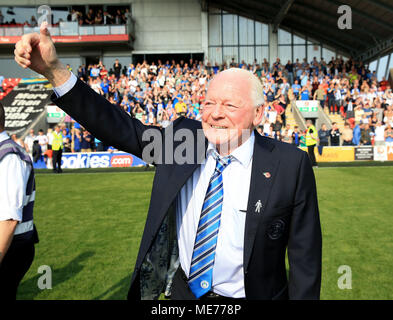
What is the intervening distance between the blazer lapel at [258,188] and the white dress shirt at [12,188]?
1609 millimetres

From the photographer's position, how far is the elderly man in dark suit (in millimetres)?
2066

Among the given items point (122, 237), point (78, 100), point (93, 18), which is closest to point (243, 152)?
point (78, 100)

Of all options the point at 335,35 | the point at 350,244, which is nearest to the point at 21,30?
the point at 335,35

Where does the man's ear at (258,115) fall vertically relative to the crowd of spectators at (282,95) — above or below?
below

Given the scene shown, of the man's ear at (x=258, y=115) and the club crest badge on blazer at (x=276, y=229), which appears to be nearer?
the club crest badge on blazer at (x=276, y=229)

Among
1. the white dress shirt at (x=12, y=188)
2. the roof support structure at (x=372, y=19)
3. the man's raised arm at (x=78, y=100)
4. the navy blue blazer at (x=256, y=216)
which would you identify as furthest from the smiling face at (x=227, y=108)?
the roof support structure at (x=372, y=19)

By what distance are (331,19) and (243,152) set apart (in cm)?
3244

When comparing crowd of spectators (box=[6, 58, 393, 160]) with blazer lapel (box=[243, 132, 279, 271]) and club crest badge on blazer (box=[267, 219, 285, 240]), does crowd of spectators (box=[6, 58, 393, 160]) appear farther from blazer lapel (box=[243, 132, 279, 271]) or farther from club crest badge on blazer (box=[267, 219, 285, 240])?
club crest badge on blazer (box=[267, 219, 285, 240])

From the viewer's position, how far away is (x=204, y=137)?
7.57 feet

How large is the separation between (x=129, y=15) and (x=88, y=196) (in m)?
27.5

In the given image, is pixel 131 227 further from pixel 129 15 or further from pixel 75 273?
pixel 129 15

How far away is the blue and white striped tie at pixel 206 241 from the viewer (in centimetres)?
212

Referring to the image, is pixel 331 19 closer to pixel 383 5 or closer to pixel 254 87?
pixel 383 5

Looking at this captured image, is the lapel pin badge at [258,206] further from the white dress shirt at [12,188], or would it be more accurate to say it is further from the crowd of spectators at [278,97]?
the crowd of spectators at [278,97]
